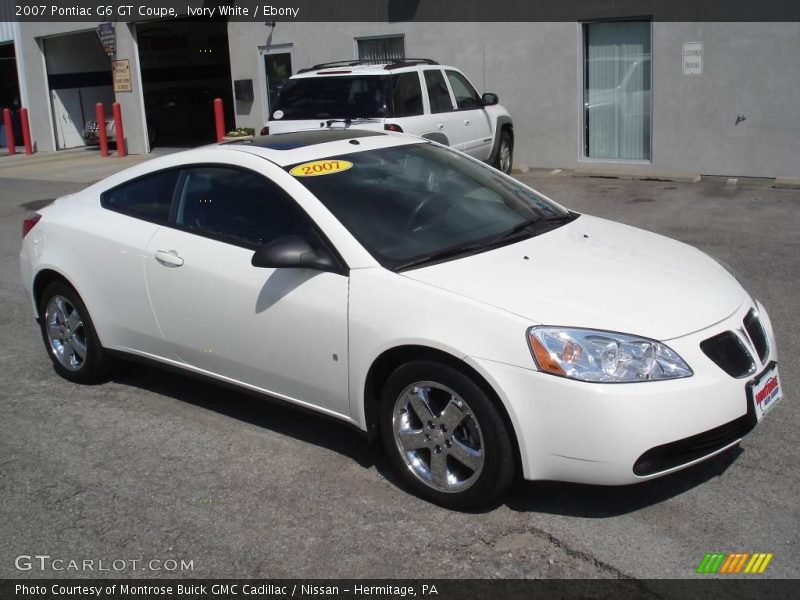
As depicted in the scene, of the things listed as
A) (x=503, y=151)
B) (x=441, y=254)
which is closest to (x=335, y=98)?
(x=503, y=151)

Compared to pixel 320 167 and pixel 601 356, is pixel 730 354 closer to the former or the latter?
pixel 601 356

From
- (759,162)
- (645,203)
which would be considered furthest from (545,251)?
(759,162)

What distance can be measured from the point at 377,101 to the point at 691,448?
8.00m

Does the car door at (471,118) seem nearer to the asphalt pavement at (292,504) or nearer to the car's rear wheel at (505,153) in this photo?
the car's rear wheel at (505,153)

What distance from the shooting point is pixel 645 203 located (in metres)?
11.8

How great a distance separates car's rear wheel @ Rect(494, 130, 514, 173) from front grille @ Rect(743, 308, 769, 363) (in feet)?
32.2

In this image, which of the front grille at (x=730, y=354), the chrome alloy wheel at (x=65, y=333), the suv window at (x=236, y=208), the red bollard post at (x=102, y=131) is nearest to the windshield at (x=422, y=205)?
the suv window at (x=236, y=208)

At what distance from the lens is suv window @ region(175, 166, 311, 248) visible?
15.3 feet

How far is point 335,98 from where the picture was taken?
1128cm

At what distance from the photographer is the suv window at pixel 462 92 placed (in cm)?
1261

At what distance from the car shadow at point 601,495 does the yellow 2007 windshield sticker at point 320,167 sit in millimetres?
1861

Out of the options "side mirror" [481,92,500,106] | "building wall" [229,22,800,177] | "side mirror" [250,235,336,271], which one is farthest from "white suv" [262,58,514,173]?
"side mirror" [250,235,336,271]

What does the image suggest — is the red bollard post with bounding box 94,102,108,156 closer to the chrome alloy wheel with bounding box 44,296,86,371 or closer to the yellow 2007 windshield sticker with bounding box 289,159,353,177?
the chrome alloy wheel with bounding box 44,296,86,371

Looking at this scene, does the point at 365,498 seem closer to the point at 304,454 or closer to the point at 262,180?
the point at 304,454
